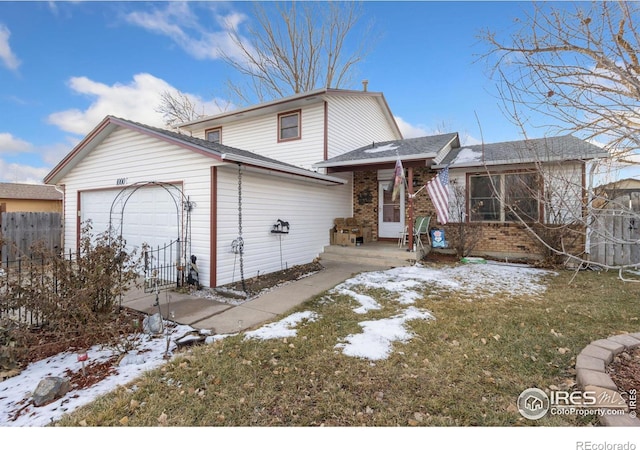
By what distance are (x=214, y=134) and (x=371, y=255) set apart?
29.6 feet

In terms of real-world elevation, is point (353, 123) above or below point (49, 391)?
above

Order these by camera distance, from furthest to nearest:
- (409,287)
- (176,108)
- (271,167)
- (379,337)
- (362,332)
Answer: (176,108), (271,167), (409,287), (362,332), (379,337)

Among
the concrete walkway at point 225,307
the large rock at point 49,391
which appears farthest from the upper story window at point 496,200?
the large rock at point 49,391

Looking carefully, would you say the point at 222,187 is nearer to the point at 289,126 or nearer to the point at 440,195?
the point at 440,195

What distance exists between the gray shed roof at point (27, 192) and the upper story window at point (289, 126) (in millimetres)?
17482

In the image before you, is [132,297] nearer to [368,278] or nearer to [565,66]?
[368,278]

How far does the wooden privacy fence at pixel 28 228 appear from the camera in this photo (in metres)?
8.62

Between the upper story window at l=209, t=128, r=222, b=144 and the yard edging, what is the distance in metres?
13.0

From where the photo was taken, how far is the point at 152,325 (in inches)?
156

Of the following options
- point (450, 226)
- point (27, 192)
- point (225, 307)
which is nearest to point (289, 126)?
point (450, 226)

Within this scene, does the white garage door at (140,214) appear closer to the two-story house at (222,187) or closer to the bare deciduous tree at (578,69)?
the two-story house at (222,187)

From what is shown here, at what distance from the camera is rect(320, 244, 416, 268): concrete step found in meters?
8.33
